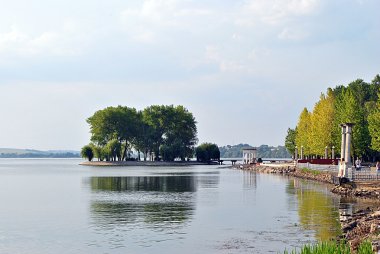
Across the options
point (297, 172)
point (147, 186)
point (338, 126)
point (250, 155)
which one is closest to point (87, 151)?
point (250, 155)

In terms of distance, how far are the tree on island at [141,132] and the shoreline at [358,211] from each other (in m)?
80.8

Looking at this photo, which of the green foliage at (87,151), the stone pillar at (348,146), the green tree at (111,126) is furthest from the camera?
the green foliage at (87,151)

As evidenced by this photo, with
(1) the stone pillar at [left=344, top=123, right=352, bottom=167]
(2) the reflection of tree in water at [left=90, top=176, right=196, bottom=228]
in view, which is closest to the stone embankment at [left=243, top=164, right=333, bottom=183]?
(1) the stone pillar at [left=344, top=123, right=352, bottom=167]

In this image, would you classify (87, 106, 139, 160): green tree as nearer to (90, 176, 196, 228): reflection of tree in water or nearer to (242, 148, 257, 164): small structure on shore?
(242, 148, 257, 164): small structure on shore

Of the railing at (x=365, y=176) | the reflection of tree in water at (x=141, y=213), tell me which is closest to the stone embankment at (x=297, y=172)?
the railing at (x=365, y=176)

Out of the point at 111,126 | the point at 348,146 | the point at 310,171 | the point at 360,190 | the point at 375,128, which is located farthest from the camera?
the point at 111,126

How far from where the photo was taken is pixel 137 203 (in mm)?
54094

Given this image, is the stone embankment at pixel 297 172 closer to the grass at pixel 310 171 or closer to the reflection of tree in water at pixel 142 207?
the grass at pixel 310 171

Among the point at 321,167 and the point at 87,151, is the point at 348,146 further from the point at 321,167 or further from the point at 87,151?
the point at 87,151

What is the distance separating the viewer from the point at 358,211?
40.5 m

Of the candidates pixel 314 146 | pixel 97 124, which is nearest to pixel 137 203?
pixel 314 146

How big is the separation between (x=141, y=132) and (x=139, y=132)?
33.5 inches

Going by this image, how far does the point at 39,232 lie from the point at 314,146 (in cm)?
7814

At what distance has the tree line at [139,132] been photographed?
188 meters
